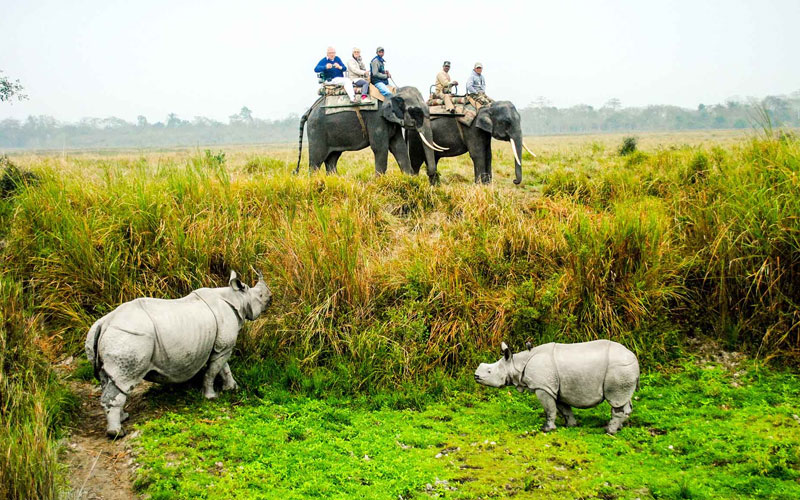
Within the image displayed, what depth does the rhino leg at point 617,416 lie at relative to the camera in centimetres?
579

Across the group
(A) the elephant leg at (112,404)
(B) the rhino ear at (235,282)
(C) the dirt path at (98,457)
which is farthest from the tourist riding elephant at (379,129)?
(A) the elephant leg at (112,404)

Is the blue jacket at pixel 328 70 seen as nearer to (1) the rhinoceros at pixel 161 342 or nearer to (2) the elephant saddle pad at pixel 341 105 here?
(2) the elephant saddle pad at pixel 341 105

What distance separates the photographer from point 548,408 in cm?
585

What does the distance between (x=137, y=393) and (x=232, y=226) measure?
2.70 meters

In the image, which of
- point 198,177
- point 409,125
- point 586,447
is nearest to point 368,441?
point 586,447

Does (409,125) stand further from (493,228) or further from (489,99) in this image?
(493,228)

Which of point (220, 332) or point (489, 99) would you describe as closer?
point (220, 332)

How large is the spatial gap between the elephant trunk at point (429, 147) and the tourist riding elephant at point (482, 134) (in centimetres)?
7

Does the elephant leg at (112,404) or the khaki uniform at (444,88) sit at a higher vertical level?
the khaki uniform at (444,88)

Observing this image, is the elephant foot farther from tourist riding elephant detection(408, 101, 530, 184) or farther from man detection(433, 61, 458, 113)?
man detection(433, 61, 458, 113)

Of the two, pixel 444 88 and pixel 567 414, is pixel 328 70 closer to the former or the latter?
pixel 444 88

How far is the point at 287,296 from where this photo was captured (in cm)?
775

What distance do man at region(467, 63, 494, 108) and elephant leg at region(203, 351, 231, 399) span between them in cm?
886

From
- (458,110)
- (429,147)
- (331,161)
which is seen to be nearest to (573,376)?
(429,147)
